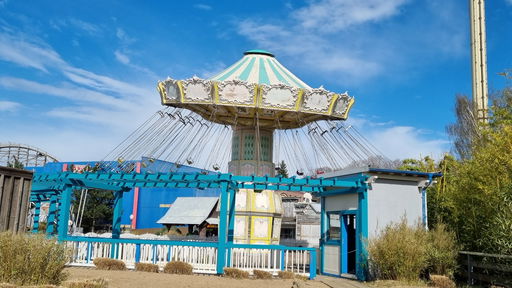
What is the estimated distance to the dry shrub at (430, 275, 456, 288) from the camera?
10.7 metres

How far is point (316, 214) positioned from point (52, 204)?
59.7 ft

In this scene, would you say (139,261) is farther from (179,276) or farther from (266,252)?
(266,252)

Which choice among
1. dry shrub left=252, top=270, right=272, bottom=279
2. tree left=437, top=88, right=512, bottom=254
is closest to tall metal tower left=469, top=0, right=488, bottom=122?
tree left=437, top=88, right=512, bottom=254

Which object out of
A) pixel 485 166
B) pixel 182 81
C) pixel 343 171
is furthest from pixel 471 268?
pixel 182 81

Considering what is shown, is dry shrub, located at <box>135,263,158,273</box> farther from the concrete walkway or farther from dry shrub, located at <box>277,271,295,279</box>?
the concrete walkway

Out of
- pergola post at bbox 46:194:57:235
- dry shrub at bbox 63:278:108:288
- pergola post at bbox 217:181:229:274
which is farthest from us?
pergola post at bbox 46:194:57:235

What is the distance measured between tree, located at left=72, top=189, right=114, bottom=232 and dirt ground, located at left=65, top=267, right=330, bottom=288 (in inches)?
1140

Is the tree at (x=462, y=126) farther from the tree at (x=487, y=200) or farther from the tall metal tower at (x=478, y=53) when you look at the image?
the tree at (x=487, y=200)

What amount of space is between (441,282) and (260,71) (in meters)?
10.7

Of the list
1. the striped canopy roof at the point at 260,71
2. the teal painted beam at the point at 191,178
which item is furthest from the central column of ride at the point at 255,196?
the teal painted beam at the point at 191,178

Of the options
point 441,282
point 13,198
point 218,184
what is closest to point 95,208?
point 218,184

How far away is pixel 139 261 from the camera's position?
1353cm

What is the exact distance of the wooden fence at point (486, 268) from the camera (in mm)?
9367

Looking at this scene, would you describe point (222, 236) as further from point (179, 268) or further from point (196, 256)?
point (179, 268)
